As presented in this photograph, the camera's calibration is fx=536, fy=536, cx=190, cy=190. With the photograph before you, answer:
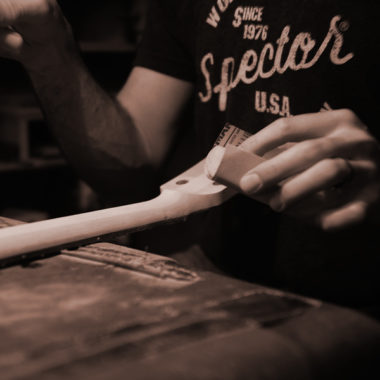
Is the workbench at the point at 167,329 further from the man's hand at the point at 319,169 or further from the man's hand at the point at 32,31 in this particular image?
the man's hand at the point at 32,31

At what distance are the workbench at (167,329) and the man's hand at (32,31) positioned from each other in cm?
34

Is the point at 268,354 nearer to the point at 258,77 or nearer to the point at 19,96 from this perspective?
the point at 258,77

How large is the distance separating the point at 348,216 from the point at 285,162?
0.33ft

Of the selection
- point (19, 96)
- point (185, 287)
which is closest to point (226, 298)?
point (185, 287)

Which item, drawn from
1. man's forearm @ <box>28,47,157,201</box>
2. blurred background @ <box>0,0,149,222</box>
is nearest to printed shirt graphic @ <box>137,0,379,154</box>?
man's forearm @ <box>28,47,157,201</box>

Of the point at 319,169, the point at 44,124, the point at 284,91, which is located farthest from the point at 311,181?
the point at 44,124

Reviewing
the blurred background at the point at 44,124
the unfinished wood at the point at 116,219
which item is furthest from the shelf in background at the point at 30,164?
the unfinished wood at the point at 116,219

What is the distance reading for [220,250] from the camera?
3.03ft

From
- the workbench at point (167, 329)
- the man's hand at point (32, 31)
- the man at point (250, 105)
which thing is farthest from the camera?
the man's hand at point (32, 31)

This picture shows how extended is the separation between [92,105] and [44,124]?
916 millimetres

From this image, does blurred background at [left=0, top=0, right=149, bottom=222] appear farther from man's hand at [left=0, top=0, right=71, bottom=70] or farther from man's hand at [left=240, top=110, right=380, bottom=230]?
man's hand at [left=240, top=110, right=380, bottom=230]

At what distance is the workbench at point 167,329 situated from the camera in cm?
31

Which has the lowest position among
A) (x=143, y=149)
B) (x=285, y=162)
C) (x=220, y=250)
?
(x=220, y=250)

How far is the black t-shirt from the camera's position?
0.76 meters
